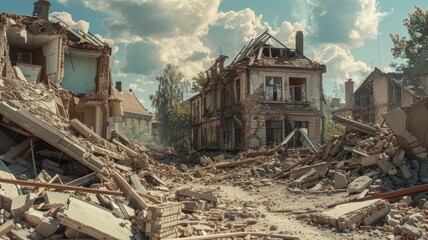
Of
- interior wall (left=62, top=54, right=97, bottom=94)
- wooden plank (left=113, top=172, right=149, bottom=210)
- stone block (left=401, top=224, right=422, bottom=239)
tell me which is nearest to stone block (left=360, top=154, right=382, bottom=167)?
stone block (left=401, top=224, right=422, bottom=239)

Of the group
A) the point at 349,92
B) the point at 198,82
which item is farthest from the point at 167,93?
the point at 349,92

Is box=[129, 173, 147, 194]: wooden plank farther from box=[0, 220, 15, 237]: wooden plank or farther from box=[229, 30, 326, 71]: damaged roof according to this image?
box=[229, 30, 326, 71]: damaged roof

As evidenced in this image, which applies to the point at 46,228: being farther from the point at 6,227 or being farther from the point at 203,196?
the point at 203,196

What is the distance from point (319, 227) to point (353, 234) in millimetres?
890

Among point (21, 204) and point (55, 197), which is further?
point (55, 197)

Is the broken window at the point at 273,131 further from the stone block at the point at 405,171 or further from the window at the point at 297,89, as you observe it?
the stone block at the point at 405,171

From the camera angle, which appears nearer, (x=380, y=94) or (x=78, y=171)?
(x=78, y=171)

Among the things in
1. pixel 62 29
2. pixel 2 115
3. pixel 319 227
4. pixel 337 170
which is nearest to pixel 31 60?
pixel 62 29

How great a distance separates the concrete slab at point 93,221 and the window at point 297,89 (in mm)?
21741

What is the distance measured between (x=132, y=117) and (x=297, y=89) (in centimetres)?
3326

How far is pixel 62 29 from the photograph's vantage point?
21266 mm

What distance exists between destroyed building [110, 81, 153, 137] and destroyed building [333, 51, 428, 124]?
28.6 metres

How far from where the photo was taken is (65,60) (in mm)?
24203

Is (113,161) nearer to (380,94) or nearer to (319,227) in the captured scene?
(319,227)
